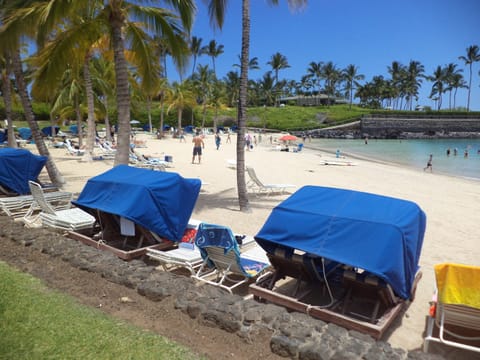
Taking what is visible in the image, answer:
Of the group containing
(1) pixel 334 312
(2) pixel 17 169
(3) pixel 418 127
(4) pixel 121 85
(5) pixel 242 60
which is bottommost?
(1) pixel 334 312

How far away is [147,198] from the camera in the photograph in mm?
5828

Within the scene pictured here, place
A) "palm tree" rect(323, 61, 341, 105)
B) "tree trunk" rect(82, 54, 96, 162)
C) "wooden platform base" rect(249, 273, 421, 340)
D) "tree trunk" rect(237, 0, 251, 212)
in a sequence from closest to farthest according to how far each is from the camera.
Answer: "wooden platform base" rect(249, 273, 421, 340)
"tree trunk" rect(237, 0, 251, 212)
"tree trunk" rect(82, 54, 96, 162)
"palm tree" rect(323, 61, 341, 105)

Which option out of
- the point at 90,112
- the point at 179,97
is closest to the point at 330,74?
the point at 179,97

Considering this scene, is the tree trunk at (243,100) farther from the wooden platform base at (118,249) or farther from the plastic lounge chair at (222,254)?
the plastic lounge chair at (222,254)

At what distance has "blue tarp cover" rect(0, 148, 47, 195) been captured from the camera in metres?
9.34

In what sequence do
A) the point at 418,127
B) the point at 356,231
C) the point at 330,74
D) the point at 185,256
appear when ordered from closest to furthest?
1. the point at 356,231
2. the point at 185,256
3. the point at 418,127
4. the point at 330,74

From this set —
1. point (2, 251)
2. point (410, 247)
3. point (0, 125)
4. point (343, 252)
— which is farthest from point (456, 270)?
point (0, 125)

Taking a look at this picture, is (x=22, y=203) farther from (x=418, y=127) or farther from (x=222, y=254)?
(x=418, y=127)

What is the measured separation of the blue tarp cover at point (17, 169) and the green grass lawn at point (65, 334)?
6.02 m

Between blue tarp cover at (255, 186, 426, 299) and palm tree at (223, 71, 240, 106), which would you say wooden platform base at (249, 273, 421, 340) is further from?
palm tree at (223, 71, 240, 106)

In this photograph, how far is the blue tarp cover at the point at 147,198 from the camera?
5.81 m

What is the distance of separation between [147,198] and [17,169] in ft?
18.4

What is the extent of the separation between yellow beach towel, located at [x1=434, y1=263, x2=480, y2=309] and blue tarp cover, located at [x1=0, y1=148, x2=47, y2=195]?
31.3 ft

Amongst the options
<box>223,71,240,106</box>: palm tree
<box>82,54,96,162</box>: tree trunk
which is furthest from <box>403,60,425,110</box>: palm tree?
<box>82,54,96,162</box>: tree trunk
